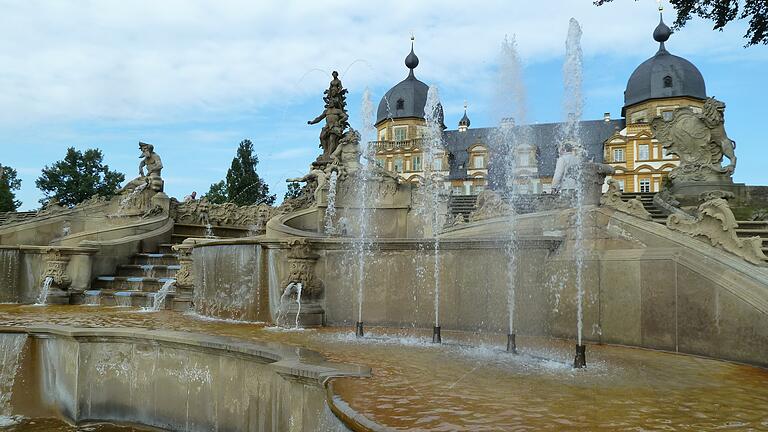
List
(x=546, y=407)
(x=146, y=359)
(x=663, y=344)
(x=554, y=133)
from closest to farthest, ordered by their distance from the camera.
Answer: (x=546, y=407) → (x=146, y=359) → (x=663, y=344) → (x=554, y=133)

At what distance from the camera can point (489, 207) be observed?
1199 cm

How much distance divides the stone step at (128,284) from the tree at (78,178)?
55.4m

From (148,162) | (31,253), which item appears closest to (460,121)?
(148,162)

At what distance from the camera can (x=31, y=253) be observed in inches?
521

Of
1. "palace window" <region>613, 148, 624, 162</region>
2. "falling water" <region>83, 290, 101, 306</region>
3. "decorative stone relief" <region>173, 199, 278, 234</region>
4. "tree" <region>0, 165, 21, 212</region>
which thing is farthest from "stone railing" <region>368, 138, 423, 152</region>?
"falling water" <region>83, 290, 101, 306</region>

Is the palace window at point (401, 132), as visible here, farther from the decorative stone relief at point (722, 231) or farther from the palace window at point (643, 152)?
the decorative stone relief at point (722, 231)

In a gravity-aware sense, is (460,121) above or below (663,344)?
above

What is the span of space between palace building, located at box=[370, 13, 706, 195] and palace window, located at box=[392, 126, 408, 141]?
14cm

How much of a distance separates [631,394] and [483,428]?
1757 millimetres

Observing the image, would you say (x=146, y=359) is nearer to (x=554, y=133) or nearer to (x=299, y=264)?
(x=299, y=264)

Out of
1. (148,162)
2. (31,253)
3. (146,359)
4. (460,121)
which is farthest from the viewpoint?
(460,121)

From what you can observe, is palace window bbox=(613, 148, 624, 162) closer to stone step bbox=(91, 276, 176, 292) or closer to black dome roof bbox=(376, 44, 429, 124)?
black dome roof bbox=(376, 44, 429, 124)

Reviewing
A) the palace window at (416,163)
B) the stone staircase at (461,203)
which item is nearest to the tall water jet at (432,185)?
the stone staircase at (461,203)

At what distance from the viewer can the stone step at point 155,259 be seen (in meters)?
15.6
